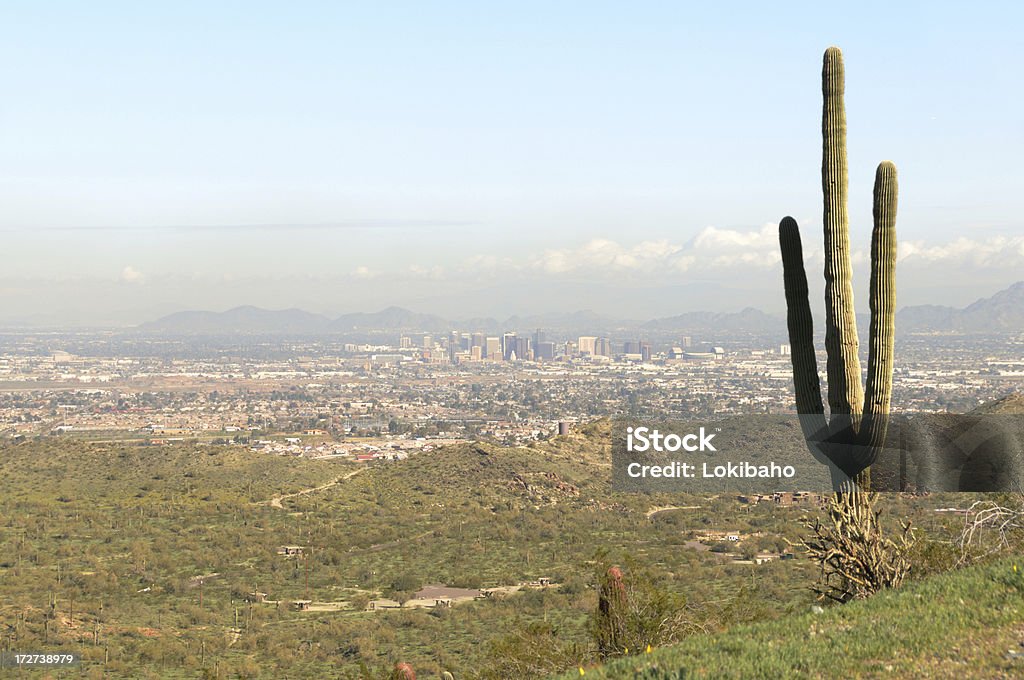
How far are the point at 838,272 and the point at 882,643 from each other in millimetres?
6112

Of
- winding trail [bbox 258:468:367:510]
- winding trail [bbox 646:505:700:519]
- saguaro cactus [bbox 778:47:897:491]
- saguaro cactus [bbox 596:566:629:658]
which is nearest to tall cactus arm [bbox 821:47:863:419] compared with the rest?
saguaro cactus [bbox 778:47:897:491]

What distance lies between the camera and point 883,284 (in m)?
13.2

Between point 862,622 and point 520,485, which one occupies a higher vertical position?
point 862,622

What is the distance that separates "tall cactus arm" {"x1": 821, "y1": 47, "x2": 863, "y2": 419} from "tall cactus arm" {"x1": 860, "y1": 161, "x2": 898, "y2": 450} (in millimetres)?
275

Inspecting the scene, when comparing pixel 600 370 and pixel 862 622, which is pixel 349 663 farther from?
pixel 600 370

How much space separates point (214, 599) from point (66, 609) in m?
4.02

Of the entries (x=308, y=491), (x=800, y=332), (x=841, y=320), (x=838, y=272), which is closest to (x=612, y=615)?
(x=800, y=332)

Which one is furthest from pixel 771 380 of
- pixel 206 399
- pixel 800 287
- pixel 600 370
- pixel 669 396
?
pixel 800 287

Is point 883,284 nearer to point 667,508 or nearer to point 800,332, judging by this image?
point 800,332

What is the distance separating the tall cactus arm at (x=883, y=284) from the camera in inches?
513

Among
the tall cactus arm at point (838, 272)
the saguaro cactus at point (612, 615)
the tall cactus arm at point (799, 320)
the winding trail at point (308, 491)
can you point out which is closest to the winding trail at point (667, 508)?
the winding trail at point (308, 491)

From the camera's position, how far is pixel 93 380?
7131 inches

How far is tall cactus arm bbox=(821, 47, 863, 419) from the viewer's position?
13422 mm

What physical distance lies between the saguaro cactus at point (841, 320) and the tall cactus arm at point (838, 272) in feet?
0.04
